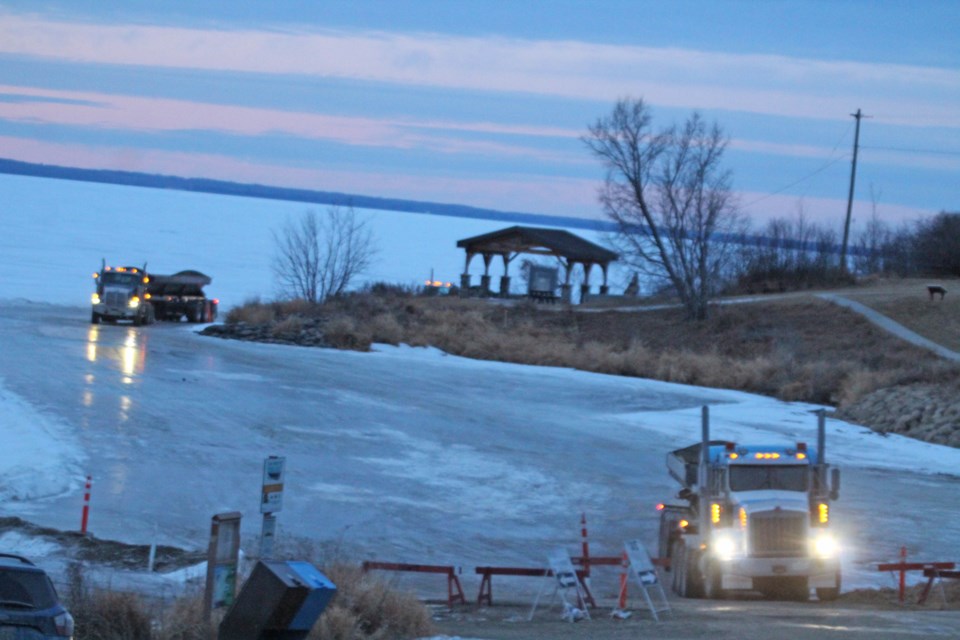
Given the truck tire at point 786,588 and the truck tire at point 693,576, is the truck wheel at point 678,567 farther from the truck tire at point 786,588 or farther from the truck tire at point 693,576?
the truck tire at point 786,588

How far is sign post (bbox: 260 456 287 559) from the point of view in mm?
12734

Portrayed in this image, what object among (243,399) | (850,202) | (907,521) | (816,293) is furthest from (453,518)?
(850,202)

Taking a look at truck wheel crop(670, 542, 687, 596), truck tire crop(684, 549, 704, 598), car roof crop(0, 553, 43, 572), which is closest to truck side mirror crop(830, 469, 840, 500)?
truck tire crop(684, 549, 704, 598)

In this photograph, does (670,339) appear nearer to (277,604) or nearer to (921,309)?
(921,309)

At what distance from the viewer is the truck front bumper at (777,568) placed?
16.3 m

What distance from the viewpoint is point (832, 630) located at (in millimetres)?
12742

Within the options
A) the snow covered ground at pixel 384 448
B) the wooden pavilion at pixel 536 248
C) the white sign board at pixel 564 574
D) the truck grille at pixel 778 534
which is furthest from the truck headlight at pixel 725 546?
the wooden pavilion at pixel 536 248

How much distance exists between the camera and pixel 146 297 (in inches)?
2378

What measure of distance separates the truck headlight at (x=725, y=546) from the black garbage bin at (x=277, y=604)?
27.6 feet

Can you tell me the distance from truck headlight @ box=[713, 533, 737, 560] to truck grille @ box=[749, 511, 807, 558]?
24 centimetres

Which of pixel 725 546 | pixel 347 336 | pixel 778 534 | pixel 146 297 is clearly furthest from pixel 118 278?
pixel 778 534

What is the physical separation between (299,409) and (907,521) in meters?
16.2

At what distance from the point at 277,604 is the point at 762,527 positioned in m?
8.95

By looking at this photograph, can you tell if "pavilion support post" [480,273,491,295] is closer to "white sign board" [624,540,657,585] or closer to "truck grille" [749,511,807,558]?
"truck grille" [749,511,807,558]
